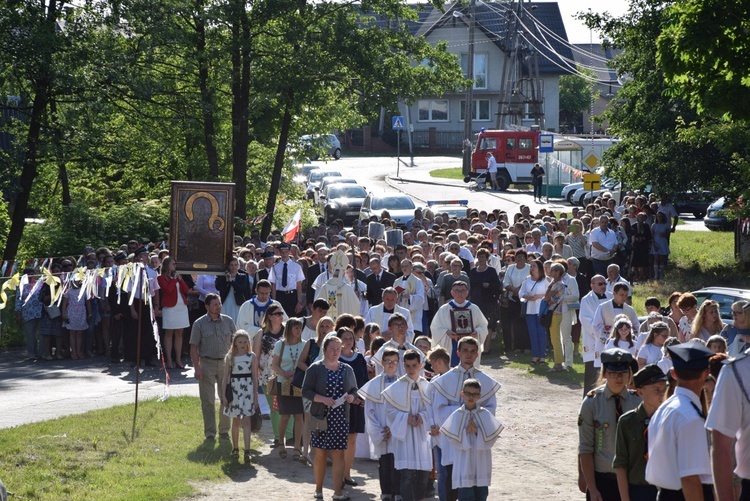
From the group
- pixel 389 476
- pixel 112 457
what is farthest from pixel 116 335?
pixel 389 476

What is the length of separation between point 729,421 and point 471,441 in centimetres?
381

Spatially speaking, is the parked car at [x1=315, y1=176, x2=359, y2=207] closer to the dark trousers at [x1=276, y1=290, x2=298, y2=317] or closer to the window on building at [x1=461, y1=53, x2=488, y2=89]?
the dark trousers at [x1=276, y1=290, x2=298, y2=317]

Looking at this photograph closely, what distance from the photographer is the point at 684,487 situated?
581cm

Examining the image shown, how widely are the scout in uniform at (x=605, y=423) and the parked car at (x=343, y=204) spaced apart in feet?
105

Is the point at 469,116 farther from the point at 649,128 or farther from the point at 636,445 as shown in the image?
the point at 636,445

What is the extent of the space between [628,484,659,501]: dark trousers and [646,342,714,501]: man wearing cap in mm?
1206

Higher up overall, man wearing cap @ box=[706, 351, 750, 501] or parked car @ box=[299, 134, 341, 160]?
parked car @ box=[299, 134, 341, 160]

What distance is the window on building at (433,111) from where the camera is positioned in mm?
80000

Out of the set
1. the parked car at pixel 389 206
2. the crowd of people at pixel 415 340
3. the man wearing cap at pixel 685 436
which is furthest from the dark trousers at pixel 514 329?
the parked car at pixel 389 206

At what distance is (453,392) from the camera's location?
9.79m

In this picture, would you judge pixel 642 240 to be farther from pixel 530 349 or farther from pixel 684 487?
pixel 684 487

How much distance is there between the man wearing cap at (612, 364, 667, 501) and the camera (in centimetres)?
693

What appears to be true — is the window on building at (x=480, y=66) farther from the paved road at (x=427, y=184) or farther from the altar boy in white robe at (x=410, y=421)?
the altar boy in white robe at (x=410, y=421)

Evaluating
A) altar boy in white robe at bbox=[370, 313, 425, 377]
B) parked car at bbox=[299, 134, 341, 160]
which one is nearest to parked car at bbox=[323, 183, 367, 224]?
parked car at bbox=[299, 134, 341, 160]
